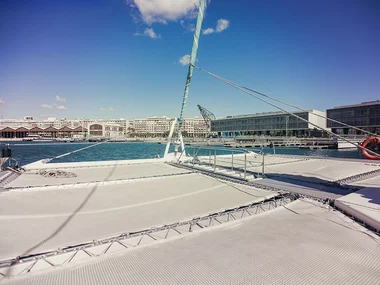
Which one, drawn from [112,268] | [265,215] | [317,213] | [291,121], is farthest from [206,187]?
[291,121]

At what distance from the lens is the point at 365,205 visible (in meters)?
4.30

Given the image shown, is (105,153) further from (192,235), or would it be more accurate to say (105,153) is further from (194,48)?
(192,235)

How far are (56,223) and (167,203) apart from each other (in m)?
2.19

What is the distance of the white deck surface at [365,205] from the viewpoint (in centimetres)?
369

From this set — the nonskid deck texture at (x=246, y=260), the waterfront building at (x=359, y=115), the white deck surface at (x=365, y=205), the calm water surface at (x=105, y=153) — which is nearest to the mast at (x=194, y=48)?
the white deck surface at (x=365, y=205)

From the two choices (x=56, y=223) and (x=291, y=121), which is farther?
(x=291, y=121)

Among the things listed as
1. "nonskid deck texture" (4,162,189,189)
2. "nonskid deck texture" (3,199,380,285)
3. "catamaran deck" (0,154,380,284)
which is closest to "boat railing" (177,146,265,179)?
"nonskid deck texture" (4,162,189,189)

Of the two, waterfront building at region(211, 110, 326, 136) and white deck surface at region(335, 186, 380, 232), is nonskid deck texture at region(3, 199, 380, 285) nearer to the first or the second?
white deck surface at region(335, 186, 380, 232)

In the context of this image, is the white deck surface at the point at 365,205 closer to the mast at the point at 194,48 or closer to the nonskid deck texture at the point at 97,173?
the nonskid deck texture at the point at 97,173

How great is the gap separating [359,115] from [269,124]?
2982cm

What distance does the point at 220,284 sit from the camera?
7.45 feet

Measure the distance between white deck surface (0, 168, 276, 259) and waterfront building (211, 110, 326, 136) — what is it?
255 feet

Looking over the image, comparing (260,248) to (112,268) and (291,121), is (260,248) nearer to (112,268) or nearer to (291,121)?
(112,268)

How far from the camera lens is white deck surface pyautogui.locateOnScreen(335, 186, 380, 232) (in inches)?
145
